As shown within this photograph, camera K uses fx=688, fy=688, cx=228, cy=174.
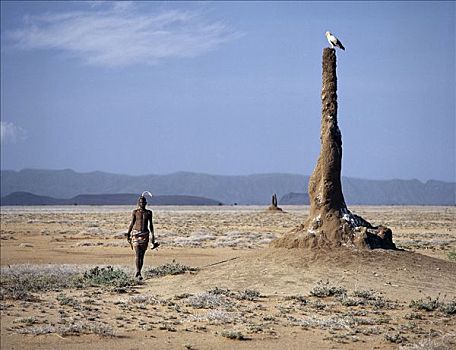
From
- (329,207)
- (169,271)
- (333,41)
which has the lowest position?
(169,271)

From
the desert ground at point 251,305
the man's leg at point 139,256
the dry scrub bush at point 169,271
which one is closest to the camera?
the desert ground at point 251,305

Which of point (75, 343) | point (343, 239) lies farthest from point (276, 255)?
point (75, 343)

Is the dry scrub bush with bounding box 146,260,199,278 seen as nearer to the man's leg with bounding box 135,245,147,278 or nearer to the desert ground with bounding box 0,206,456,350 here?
the desert ground with bounding box 0,206,456,350

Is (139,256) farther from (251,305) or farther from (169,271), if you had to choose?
(251,305)

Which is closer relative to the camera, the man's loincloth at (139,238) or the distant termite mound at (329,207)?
the distant termite mound at (329,207)

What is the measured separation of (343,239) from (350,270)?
1264 mm

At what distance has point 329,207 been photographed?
1586 centimetres

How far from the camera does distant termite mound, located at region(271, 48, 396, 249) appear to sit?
51.2 feet

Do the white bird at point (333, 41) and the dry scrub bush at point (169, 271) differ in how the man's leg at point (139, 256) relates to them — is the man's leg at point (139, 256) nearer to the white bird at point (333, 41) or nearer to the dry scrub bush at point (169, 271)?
the dry scrub bush at point (169, 271)

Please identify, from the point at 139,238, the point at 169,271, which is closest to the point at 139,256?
the point at 139,238

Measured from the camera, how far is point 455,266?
1579cm

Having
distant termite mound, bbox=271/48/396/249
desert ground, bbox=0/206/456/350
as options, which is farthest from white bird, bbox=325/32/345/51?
desert ground, bbox=0/206/456/350

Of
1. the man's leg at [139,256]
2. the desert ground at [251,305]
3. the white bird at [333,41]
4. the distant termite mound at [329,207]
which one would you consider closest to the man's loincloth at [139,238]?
the man's leg at [139,256]

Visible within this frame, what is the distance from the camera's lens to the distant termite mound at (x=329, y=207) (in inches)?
614
